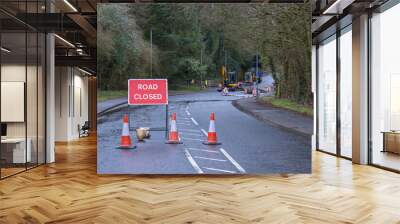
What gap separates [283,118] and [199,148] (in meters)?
1.44


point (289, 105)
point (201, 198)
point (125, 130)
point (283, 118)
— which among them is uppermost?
point (289, 105)

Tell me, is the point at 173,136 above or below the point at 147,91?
below

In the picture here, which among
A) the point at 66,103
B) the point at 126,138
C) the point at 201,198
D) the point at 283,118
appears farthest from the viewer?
the point at 66,103

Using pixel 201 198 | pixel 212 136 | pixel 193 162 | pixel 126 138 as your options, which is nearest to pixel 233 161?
pixel 212 136

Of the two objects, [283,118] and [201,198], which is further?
[283,118]

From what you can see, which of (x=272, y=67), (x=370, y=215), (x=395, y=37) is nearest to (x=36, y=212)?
(x=370, y=215)

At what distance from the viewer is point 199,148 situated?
6766mm

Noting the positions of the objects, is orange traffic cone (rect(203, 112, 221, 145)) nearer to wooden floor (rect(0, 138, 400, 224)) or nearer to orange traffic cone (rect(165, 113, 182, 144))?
orange traffic cone (rect(165, 113, 182, 144))

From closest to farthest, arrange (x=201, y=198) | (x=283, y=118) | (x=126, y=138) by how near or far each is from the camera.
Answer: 1. (x=201, y=198)
2. (x=126, y=138)
3. (x=283, y=118)

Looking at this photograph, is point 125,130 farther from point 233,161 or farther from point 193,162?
point 233,161

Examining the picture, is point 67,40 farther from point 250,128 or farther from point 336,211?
point 336,211

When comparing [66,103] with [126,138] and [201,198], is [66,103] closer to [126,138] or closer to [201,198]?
[126,138]

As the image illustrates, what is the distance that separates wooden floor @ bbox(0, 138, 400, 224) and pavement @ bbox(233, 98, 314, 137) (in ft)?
2.66

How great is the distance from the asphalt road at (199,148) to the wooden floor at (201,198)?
0.21 m
